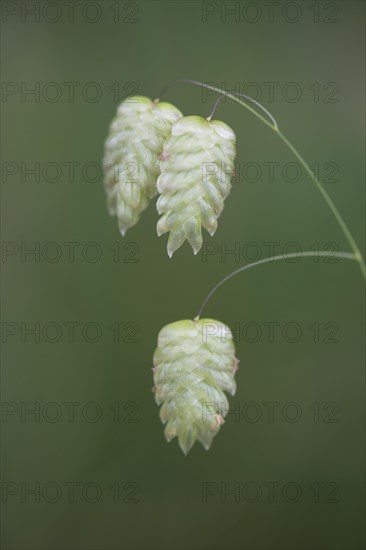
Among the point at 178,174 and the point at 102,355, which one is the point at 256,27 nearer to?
the point at 102,355

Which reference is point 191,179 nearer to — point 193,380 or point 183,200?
point 183,200

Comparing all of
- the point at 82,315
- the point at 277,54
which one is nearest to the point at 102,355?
the point at 82,315

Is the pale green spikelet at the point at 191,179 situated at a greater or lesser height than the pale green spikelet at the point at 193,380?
greater

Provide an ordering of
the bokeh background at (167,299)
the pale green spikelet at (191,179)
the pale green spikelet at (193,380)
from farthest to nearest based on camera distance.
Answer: the bokeh background at (167,299) < the pale green spikelet at (193,380) < the pale green spikelet at (191,179)

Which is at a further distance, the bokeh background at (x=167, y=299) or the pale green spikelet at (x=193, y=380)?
the bokeh background at (x=167, y=299)

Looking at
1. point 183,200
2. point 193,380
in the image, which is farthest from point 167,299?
point 183,200

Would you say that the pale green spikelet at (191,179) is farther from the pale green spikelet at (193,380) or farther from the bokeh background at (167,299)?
the bokeh background at (167,299)

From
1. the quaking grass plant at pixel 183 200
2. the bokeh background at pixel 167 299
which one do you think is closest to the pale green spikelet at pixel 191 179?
the quaking grass plant at pixel 183 200

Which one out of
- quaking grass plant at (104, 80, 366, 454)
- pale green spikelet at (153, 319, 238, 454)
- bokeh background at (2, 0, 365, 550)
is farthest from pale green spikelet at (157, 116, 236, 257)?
bokeh background at (2, 0, 365, 550)

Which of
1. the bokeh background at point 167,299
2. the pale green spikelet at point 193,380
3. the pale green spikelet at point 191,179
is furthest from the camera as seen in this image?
the bokeh background at point 167,299
